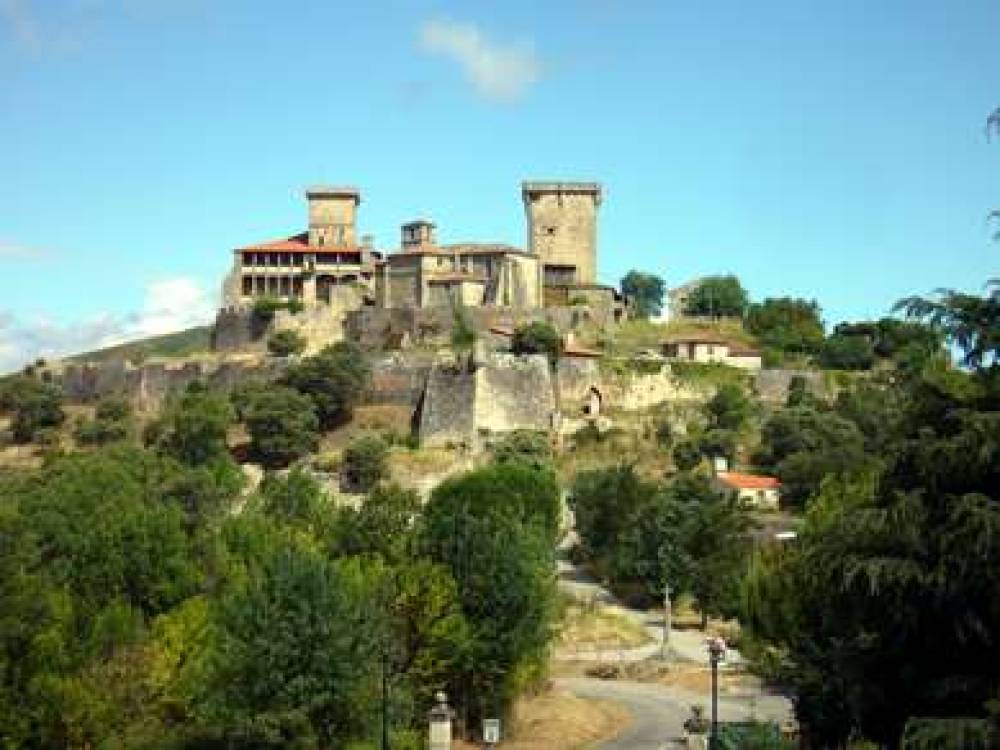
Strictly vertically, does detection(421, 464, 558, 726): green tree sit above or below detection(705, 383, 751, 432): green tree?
below

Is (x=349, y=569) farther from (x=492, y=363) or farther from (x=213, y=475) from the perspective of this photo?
(x=492, y=363)

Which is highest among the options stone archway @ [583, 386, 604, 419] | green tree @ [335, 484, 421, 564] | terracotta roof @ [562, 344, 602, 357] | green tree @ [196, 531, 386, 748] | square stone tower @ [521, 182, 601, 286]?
square stone tower @ [521, 182, 601, 286]

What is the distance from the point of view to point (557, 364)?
7319cm

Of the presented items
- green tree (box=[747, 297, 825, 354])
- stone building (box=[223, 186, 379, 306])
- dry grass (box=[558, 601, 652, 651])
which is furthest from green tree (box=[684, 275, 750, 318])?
dry grass (box=[558, 601, 652, 651])

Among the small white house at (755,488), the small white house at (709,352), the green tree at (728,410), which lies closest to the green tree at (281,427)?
the small white house at (755,488)

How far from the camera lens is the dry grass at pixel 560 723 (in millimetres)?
32406

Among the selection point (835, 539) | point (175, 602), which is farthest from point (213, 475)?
point (835, 539)

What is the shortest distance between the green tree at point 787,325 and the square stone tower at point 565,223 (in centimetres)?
1052

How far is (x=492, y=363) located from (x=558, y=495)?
49.8 ft

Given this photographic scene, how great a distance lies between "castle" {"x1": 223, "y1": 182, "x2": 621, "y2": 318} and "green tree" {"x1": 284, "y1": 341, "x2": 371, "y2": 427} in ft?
22.6

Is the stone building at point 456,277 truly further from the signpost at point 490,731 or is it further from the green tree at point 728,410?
the signpost at point 490,731

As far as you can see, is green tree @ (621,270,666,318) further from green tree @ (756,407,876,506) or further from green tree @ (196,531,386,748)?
green tree @ (196,531,386,748)

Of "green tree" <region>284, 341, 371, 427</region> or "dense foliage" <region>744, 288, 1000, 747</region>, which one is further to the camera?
"green tree" <region>284, 341, 371, 427</region>

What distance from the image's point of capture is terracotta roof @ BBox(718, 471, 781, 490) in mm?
62469
